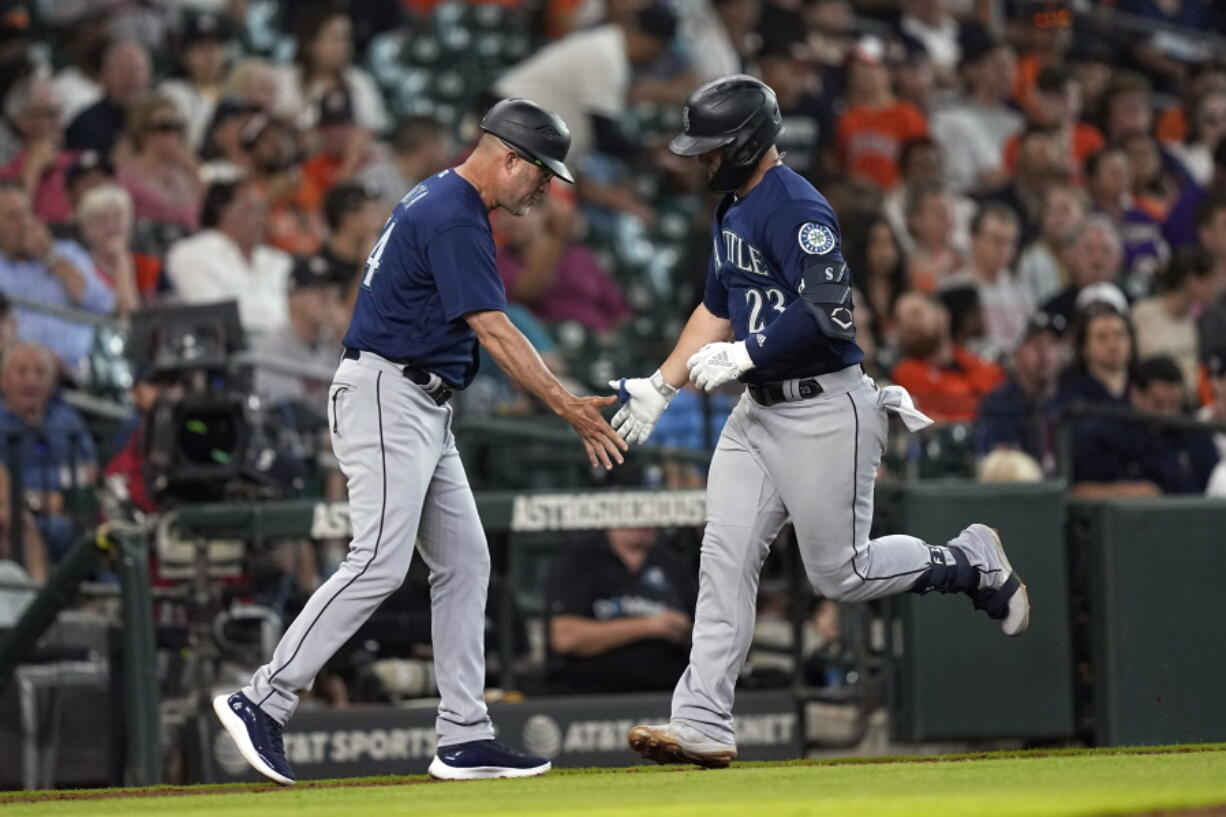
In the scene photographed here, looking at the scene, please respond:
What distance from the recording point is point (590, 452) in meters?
6.18

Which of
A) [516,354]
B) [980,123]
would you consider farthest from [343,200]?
[980,123]

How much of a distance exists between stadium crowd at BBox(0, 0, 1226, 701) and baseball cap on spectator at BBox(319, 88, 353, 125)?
2 centimetres

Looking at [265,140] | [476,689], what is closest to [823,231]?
[476,689]

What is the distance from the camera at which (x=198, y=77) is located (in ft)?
42.9

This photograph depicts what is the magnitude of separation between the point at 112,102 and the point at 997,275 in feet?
17.6

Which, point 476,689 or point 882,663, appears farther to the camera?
point 882,663

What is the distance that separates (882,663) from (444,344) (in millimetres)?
3273

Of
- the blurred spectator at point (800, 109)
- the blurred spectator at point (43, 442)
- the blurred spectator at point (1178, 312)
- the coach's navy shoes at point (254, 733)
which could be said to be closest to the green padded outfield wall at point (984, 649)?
the coach's navy shoes at point (254, 733)

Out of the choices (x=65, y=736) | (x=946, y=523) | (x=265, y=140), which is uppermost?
(x=265, y=140)

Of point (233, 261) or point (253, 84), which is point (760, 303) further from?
point (253, 84)

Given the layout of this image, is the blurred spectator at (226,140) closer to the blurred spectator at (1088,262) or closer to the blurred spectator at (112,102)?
the blurred spectator at (112,102)

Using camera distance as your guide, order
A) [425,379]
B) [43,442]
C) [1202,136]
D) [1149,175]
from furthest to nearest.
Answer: [1202,136] → [1149,175] → [43,442] → [425,379]

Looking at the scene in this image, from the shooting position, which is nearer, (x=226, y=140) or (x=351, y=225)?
(x=351, y=225)

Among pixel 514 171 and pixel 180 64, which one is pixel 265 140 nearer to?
pixel 180 64
